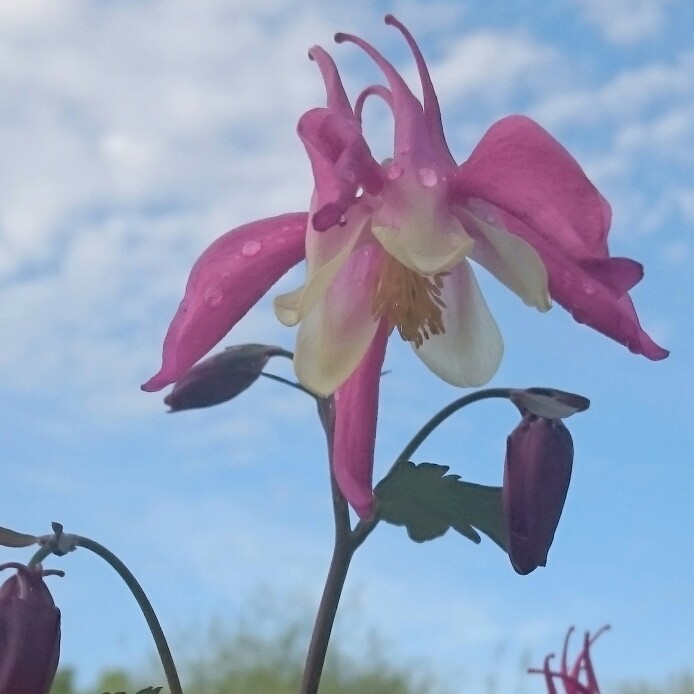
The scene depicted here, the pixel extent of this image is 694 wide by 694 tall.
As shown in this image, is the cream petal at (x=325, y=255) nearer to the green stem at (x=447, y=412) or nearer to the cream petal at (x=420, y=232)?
the cream petal at (x=420, y=232)

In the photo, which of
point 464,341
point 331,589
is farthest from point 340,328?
point 331,589

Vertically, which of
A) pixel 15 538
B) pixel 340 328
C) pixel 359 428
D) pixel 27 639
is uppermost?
pixel 340 328

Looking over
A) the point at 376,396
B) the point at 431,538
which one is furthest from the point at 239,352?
the point at 431,538

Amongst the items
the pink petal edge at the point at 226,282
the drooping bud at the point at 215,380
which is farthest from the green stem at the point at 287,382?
the pink petal edge at the point at 226,282

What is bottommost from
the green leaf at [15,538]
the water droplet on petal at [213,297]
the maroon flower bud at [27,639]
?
the maroon flower bud at [27,639]

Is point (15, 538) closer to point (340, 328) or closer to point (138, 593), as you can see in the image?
point (138, 593)

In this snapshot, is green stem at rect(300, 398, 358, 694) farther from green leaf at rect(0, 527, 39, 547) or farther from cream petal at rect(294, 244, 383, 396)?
green leaf at rect(0, 527, 39, 547)

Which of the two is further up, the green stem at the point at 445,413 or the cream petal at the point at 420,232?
the cream petal at the point at 420,232

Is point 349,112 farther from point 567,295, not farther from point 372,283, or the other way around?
point 567,295
